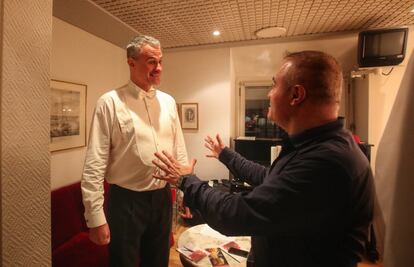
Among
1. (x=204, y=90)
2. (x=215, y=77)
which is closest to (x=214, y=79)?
(x=215, y=77)

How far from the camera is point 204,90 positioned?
3.52 m

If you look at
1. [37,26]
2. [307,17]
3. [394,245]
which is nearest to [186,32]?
[307,17]

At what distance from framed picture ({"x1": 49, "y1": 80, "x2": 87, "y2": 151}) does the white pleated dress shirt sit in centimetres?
122

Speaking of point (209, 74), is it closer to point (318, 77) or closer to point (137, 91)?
point (137, 91)

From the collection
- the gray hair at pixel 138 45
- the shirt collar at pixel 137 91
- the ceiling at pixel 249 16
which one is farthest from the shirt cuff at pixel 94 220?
the ceiling at pixel 249 16

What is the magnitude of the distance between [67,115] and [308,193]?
2.41m

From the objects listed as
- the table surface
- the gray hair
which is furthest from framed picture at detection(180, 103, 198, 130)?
the gray hair

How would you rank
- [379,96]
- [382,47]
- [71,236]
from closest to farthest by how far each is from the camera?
[71,236], [382,47], [379,96]

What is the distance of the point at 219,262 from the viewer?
1553 mm

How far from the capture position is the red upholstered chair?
1.85 metres

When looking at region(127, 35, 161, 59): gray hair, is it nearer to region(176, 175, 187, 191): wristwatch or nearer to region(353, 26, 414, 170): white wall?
region(176, 175, 187, 191): wristwatch

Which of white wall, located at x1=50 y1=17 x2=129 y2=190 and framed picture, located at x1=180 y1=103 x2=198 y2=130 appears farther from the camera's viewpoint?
framed picture, located at x1=180 y1=103 x2=198 y2=130

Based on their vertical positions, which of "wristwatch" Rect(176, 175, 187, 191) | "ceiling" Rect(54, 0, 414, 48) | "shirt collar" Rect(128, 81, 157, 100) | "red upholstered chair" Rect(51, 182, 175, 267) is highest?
"ceiling" Rect(54, 0, 414, 48)

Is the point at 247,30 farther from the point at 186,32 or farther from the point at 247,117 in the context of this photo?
the point at 247,117
